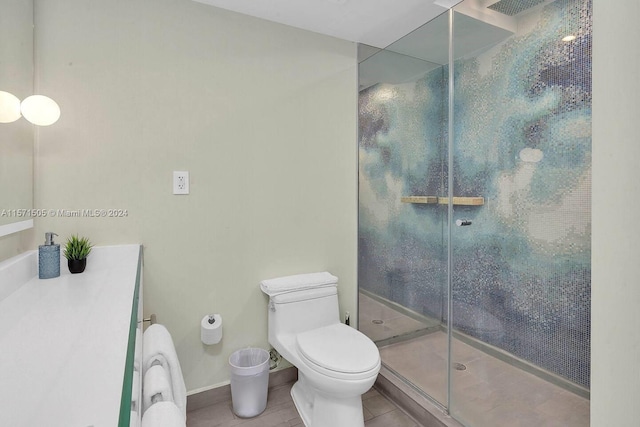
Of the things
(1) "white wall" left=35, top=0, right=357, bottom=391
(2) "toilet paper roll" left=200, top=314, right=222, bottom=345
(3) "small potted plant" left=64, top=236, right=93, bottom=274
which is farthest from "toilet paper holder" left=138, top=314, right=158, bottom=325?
(3) "small potted plant" left=64, top=236, right=93, bottom=274

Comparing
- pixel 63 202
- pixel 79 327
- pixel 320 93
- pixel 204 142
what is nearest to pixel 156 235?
pixel 63 202

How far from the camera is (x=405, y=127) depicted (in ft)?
6.83

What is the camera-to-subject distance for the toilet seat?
1428 millimetres

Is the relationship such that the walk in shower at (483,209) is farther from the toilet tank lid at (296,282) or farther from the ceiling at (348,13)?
the toilet tank lid at (296,282)

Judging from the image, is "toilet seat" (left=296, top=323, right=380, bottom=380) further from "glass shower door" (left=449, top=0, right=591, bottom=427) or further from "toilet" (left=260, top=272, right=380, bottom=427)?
"glass shower door" (left=449, top=0, right=591, bottom=427)

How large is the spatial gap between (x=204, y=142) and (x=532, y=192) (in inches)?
62.8

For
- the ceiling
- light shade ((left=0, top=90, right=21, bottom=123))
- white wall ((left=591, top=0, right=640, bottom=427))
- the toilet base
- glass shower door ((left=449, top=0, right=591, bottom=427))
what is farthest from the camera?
the ceiling

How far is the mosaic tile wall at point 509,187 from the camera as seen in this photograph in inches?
48.8

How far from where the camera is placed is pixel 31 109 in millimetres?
1342

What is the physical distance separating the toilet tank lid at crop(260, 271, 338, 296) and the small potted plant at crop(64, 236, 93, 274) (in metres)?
0.88

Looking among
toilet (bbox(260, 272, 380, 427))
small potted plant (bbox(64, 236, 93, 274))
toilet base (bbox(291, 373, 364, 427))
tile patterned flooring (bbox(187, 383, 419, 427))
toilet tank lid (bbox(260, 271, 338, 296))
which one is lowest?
tile patterned flooring (bbox(187, 383, 419, 427))

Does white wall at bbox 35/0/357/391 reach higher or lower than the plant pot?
higher

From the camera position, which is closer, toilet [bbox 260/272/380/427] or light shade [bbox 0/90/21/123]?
light shade [bbox 0/90/21/123]

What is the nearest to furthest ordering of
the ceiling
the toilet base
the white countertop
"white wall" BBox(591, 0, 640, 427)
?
the white countertop < "white wall" BBox(591, 0, 640, 427) < the toilet base < the ceiling
